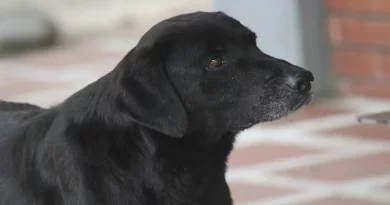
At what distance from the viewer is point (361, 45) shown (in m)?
5.41

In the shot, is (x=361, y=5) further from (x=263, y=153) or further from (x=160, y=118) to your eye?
(x=160, y=118)

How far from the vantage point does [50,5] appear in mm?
7980

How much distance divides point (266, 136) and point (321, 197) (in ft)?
3.24

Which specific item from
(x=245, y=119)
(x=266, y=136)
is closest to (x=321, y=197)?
(x=266, y=136)

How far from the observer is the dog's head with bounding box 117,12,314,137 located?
2572 mm

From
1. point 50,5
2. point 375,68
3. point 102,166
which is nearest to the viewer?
point 102,166

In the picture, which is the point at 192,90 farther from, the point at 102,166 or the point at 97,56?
the point at 97,56

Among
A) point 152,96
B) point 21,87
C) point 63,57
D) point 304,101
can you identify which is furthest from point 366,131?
point 63,57

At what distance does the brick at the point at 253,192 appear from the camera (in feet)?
12.8

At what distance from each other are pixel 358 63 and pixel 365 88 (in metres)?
0.16

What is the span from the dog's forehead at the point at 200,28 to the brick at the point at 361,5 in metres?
2.67

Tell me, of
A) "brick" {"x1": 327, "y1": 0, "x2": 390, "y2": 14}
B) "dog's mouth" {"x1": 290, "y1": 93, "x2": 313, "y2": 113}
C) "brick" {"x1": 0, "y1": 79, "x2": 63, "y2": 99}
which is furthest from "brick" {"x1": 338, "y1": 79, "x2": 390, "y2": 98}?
"dog's mouth" {"x1": 290, "y1": 93, "x2": 313, "y2": 113}

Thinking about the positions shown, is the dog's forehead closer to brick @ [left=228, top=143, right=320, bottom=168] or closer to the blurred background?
the blurred background

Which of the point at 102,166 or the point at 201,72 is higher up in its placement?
→ the point at 201,72
